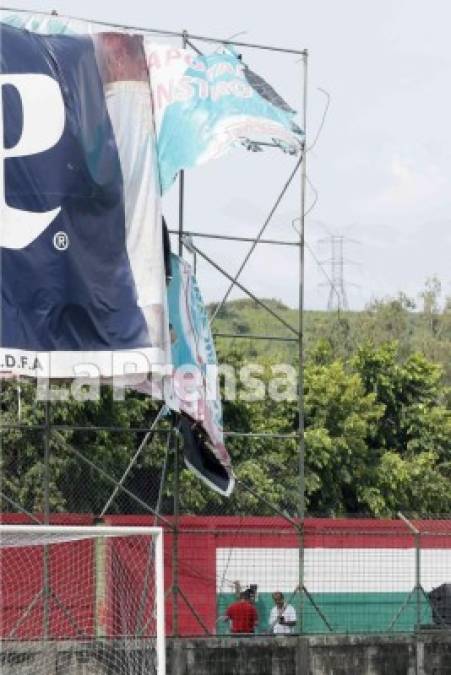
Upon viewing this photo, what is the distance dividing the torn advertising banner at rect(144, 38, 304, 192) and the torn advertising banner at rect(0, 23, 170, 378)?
0.38 metres

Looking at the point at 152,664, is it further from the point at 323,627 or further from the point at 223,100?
the point at 223,100

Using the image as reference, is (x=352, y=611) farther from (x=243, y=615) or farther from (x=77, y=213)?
(x=77, y=213)

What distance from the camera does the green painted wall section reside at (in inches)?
747

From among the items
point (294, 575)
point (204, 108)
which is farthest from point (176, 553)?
point (204, 108)

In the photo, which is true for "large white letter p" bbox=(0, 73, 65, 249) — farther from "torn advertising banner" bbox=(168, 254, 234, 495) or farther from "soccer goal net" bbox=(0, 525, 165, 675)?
"soccer goal net" bbox=(0, 525, 165, 675)

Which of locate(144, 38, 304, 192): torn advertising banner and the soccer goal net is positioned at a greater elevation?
locate(144, 38, 304, 192): torn advertising banner

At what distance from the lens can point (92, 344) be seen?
16547 millimetres

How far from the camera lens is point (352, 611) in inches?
762

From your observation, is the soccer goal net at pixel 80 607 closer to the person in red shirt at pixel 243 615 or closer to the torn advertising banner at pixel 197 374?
the torn advertising banner at pixel 197 374

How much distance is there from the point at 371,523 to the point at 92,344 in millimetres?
5279

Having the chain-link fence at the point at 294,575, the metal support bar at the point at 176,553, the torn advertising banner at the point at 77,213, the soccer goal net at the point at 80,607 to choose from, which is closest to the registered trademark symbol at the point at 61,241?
the torn advertising banner at the point at 77,213

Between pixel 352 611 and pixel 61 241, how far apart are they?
5964mm

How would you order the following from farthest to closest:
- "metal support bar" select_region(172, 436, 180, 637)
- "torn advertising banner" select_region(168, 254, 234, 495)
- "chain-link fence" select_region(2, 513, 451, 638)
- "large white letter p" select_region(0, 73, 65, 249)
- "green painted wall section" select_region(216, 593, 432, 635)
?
"green painted wall section" select_region(216, 593, 432, 635), "chain-link fence" select_region(2, 513, 451, 638), "metal support bar" select_region(172, 436, 180, 637), "torn advertising banner" select_region(168, 254, 234, 495), "large white letter p" select_region(0, 73, 65, 249)

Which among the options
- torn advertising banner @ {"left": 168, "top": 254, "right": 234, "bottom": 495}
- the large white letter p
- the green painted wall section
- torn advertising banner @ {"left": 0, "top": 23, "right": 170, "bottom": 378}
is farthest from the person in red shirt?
the large white letter p
